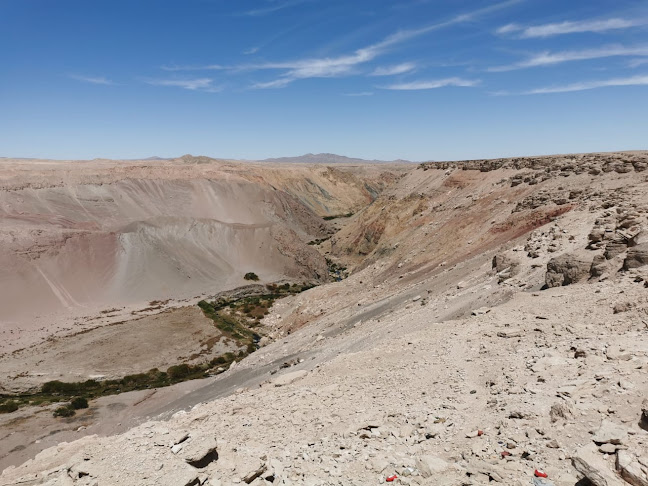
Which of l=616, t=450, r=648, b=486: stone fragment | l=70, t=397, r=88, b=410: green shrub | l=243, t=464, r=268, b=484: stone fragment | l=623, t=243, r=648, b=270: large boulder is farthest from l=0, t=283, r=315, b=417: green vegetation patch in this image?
l=616, t=450, r=648, b=486: stone fragment

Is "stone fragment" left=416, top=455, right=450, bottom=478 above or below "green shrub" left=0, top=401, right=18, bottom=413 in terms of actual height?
above

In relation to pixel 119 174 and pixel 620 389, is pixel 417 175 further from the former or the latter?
pixel 620 389

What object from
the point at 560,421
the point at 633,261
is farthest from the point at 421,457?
the point at 633,261

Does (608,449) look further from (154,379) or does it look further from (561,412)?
(154,379)

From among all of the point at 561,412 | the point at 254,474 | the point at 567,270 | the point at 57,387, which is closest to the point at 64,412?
the point at 57,387

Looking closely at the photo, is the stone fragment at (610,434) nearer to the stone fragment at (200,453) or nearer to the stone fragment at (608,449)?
the stone fragment at (608,449)

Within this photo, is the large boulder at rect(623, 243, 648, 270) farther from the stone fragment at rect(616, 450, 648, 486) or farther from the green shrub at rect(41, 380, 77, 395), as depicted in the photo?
the green shrub at rect(41, 380, 77, 395)

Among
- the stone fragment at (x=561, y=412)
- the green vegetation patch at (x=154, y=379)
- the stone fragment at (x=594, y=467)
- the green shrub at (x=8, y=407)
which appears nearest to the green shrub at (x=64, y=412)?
the green vegetation patch at (x=154, y=379)
